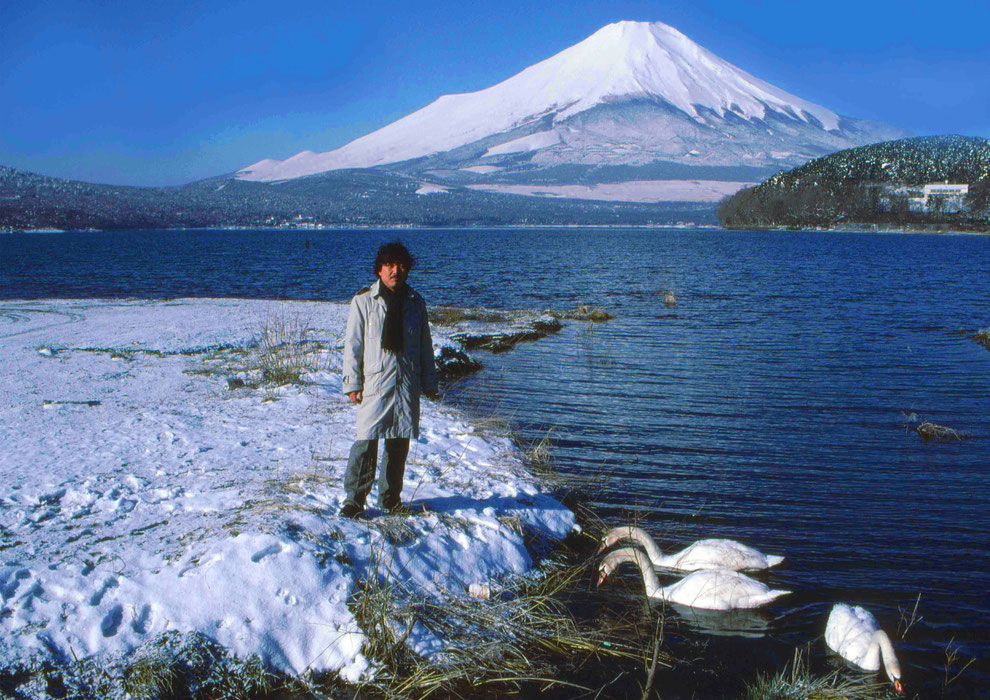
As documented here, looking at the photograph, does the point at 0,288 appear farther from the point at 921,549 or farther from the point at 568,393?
the point at 921,549

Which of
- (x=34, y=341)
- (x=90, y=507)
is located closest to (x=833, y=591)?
(x=90, y=507)

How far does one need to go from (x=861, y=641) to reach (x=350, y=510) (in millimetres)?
4037

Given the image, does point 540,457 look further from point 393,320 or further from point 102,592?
point 102,592

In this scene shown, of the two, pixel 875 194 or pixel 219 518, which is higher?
pixel 875 194

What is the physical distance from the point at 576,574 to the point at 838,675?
2131mm

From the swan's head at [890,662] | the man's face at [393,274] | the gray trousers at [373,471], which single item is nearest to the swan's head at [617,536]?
the gray trousers at [373,471]

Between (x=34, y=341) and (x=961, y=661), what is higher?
(x=34, y=341)

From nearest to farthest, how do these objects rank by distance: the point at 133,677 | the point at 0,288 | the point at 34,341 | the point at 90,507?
the point at 133,677 < the point at 90,507 < the point at 34,341 < the point at 0,288

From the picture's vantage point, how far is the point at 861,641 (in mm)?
5363

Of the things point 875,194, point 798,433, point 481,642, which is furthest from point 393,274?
point 875,194

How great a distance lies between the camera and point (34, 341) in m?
15.1

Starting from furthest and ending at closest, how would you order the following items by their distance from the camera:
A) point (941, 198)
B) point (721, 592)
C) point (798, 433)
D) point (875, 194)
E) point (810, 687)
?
point (875, 194) → point (941, 198) → point (798, 433) → point (721, 592) → point (810, 687)

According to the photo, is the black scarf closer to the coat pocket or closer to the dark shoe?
the coat pocket

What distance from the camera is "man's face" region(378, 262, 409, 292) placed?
5.78 metres
